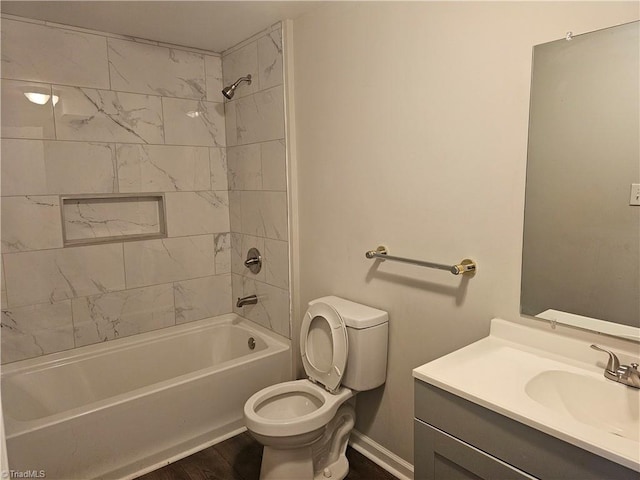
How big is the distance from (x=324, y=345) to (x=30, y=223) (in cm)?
176

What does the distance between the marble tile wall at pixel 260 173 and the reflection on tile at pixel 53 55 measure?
2.69ft

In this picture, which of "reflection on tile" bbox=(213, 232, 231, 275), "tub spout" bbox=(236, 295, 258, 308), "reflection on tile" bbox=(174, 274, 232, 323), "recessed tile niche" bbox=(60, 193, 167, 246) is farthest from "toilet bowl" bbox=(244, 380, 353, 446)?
"recessed tile niche" bbox=(60, 193, 167, 246)

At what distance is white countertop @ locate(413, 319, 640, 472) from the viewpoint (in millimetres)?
1014

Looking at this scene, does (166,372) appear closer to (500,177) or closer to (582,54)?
(500,177)

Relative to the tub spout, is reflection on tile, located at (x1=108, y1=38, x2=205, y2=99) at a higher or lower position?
higher

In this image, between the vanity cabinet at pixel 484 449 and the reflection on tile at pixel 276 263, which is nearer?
the vanity cabinet at pixel 484 449

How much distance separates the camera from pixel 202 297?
120 inches

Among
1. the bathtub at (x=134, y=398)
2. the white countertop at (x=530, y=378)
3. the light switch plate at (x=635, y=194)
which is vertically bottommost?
the bathtub at (x=134, y=398)

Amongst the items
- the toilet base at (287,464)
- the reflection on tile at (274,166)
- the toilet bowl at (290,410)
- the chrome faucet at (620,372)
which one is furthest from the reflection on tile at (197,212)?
the chrome faucet at (620,372)

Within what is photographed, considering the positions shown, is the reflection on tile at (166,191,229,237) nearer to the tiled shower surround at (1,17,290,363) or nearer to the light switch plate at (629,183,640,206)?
the tiled shower surround at (1,17,290,363)

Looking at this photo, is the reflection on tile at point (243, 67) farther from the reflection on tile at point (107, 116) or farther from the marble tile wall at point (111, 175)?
the reflection on tile at point (107, 116)

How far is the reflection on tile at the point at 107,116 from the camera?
2.42 m

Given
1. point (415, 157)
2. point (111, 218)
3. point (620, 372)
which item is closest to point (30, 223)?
point (111, 218)

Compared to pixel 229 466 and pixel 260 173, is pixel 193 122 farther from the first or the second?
pixel 229 466
